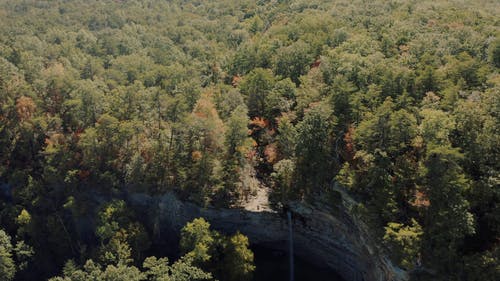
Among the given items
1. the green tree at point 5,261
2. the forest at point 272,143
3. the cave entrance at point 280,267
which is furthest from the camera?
the cave entrance at point 280,267

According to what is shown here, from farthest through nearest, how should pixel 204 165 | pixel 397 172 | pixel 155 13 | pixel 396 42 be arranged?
pixel 155 13
pixel 396 42
pixel 204 165
pixel 397 172

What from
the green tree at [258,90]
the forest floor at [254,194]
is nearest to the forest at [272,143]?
the green tree at [258,90]

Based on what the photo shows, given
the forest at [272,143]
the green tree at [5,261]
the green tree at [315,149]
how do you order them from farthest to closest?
1. the green tree at [5,261]
2. the green tree at [315,149]
3. the forest at [272,143]

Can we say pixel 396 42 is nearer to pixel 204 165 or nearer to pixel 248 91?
pixel 248 91

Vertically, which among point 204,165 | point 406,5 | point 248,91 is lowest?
point 204,165

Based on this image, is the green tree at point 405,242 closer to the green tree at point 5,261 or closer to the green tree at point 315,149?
the green tree at point 315,149

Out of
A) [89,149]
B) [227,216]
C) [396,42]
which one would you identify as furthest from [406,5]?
[89,149]

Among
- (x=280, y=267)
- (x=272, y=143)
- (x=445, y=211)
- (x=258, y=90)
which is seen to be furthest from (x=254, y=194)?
(x=445, y=211)

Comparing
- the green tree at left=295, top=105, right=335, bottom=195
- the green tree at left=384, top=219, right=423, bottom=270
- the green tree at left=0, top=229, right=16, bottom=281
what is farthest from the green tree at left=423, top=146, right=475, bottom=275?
the green tree at left=0, top=229, right=16, bottom=281
